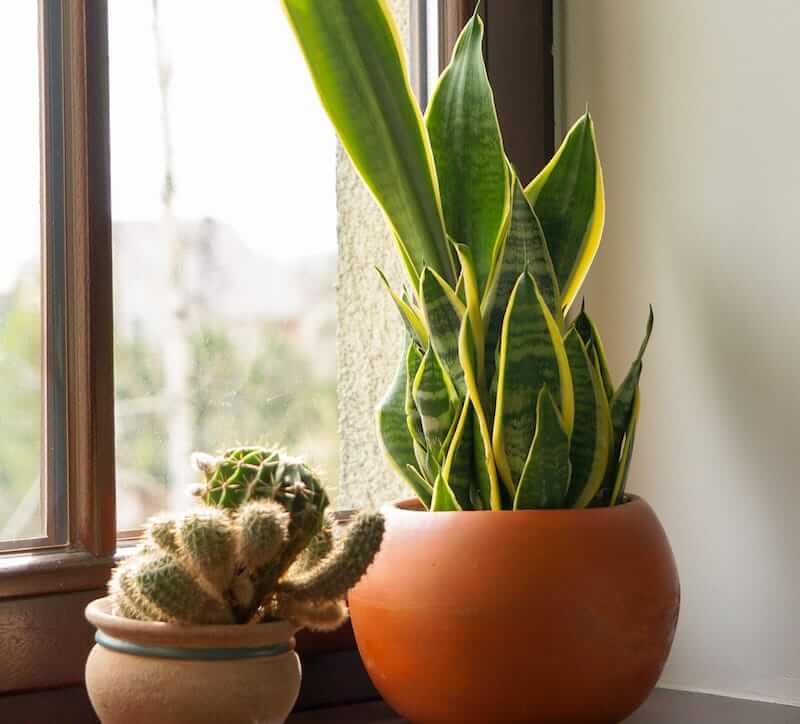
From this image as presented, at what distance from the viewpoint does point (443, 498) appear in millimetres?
823

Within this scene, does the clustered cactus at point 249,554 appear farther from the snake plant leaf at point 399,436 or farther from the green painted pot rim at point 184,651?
the snake plant leaf at point 399,436

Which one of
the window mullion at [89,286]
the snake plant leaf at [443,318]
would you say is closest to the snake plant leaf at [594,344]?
the snake plant leaf at [443,318]

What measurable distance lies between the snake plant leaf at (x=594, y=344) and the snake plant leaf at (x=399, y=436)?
139 mm

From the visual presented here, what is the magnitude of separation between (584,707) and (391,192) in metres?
0.41

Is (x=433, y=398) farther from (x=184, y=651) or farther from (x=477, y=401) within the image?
(x=184, y=651)

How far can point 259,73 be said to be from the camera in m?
1.02

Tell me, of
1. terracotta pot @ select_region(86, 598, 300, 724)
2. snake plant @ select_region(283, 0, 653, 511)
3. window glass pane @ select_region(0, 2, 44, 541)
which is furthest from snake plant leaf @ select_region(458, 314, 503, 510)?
window glass pane @ select_region(0, 2, 44, 541)

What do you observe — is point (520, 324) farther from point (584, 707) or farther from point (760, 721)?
point (760, 721)

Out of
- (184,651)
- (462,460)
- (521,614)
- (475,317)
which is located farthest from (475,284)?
(184,651)

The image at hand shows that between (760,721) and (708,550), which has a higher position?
(708,550)

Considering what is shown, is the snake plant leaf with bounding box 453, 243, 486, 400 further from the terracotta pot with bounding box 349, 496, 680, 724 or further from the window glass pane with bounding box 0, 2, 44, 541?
the window glass pane with bounding box 0, 2, 44, 541

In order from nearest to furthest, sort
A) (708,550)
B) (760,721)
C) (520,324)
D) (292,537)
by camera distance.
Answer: (292,537) < (520,324) < (760,721) < (708,550)

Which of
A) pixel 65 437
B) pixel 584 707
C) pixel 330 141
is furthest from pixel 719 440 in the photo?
pixel 65 437

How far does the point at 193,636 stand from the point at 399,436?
288mm
